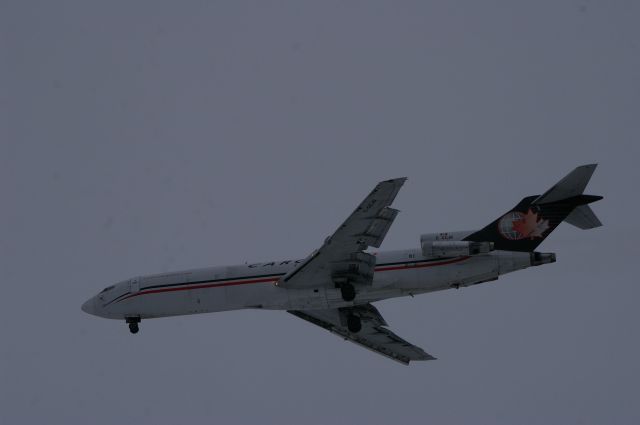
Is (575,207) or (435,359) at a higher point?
(575,207)

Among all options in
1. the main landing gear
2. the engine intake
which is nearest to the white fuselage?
the main landing gear

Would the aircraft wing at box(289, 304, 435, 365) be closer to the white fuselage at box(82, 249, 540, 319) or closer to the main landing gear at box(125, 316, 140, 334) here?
the white fuselage at box(82, 249, 540, 319)

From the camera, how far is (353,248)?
153 ft

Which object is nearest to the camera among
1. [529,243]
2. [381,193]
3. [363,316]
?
[381,193]

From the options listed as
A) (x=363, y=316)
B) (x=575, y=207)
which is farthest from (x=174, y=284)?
(x=575, y=207)

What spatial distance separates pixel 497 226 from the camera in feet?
156

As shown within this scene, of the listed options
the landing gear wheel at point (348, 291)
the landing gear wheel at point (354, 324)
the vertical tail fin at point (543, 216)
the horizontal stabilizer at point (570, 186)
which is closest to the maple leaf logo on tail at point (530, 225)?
the vertical tail fin at point (543, 216)

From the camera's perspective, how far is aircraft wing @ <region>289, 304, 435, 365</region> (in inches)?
2148

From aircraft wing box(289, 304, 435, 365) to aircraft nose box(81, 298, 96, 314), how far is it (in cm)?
1024

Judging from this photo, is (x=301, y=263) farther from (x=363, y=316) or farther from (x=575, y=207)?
(x=575, y=207)

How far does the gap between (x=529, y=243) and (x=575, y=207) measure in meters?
2.68

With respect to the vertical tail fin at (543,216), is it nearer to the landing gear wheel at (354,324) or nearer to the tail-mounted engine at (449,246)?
the tail-mounted engine at (449,246)

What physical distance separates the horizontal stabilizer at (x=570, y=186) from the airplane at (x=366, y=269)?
0.15 feet

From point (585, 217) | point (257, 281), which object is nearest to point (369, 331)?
point (257, 281)
